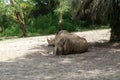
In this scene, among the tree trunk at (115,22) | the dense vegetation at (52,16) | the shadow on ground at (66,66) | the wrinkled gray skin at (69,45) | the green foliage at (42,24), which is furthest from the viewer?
the green foliage at (42,24)

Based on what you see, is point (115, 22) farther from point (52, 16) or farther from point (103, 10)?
point (52, 16)

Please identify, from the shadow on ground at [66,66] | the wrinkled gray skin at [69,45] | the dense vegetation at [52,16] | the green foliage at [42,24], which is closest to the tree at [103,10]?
the dense vegetation at [52,16]

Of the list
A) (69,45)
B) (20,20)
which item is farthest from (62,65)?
(20,20)

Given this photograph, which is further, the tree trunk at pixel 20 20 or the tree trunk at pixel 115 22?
the tree trunk at pixel 20 20

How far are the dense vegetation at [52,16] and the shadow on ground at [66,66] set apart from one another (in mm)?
1578

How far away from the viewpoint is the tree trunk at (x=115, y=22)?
12.7 m

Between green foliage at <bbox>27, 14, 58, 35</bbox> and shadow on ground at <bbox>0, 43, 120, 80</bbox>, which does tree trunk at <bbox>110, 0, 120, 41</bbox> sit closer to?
shadow on ground at <bbox>0, 43, 120, 80</bbox>

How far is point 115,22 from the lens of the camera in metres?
13.3

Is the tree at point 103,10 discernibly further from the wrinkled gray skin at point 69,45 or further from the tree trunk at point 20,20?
the tree trunk at point 20,20

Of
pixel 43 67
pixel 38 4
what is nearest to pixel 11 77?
pixel 43 67

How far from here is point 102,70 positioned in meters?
8.48

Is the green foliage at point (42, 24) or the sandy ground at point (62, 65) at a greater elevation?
the sandy ground at point (62, 65)

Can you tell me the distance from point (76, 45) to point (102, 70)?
343cm

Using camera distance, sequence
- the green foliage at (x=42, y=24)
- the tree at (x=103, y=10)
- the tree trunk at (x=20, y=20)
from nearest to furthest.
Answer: the tree at (x=103, y=10)
the tree trunk at (x=20, y=20)
the green foliage at (x=42, y=24)
